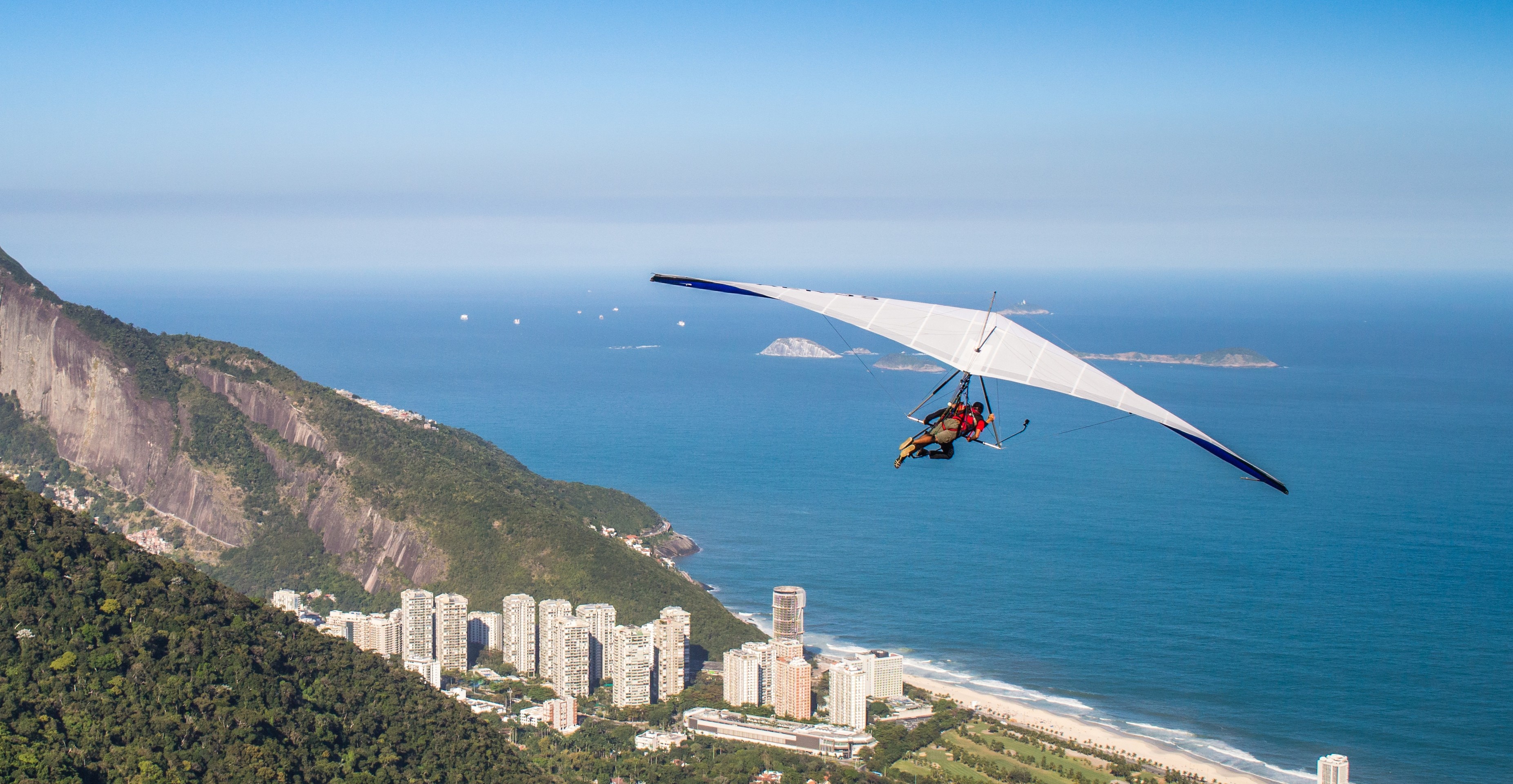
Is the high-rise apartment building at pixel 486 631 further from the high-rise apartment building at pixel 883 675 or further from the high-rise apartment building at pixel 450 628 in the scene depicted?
the high-rise apartment building at pixel 883 675

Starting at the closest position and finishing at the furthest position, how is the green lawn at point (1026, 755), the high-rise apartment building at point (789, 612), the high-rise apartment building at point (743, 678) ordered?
the green lawn at point (1026, 755)
the high-rise apartment building at point (743, 678)
the high-rise apartment building at point (789, 612)

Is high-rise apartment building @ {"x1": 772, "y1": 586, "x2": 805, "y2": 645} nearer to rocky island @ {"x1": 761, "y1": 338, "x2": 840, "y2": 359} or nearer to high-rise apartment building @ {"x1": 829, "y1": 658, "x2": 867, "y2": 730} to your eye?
high-rise apartment building @ {"x1": 829, "y1": 658, "x2": 867, "y2": 730}

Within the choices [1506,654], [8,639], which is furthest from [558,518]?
[1506,654]

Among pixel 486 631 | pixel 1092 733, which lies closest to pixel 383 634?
pixel 486 631

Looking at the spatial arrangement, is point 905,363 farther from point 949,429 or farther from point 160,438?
point 949,429

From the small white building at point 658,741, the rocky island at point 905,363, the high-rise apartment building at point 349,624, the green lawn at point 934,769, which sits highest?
the rocky island at point 905,363

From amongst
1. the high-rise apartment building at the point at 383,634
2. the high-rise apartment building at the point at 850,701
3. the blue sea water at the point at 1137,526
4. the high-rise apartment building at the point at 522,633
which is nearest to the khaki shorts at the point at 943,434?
the high-rise apartment building at the point at 850,701
